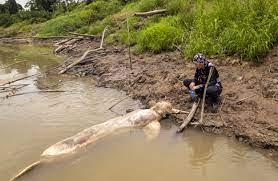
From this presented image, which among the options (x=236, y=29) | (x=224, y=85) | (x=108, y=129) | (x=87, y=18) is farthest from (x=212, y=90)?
(x=87, y=18)

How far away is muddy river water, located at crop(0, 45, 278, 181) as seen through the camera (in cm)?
488

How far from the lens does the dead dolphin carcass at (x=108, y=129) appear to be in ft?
16.7

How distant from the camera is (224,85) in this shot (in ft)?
24.7

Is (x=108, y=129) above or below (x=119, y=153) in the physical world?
above

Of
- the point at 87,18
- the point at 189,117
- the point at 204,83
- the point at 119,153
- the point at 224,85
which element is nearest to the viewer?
the point at 119,153

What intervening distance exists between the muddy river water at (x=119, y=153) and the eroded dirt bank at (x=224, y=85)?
318 millimetres

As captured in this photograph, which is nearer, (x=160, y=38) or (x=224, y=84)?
(x=224, y=84)

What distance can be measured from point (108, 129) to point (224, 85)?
291 cm

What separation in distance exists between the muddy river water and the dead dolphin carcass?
0.39ft

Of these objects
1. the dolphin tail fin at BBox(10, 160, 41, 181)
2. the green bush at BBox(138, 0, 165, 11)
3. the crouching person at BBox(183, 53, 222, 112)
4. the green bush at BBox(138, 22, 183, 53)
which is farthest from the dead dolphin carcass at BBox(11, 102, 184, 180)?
the green bush at BBox(138, 0, 165, 11)

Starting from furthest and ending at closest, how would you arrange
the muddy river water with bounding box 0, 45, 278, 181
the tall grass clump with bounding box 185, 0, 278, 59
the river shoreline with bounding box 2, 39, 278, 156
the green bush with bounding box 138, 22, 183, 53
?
1. the green bush with bounding box 138, 22, 183, 53
2. the tall grass clump with bounding box 185, 0, 278, 59
3. the river shoreline with bounding box 2, 39, 278, 156
4. the muddy river water with bounding box 0, 45, 278, 181

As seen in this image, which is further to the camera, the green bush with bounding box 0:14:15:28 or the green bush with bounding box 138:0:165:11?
the green bush with bounding box 0:14:15:28

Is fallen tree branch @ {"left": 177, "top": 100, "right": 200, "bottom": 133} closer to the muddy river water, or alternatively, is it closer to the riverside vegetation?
the muddy river water

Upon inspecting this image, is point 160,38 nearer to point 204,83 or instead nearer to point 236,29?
point 236,29
